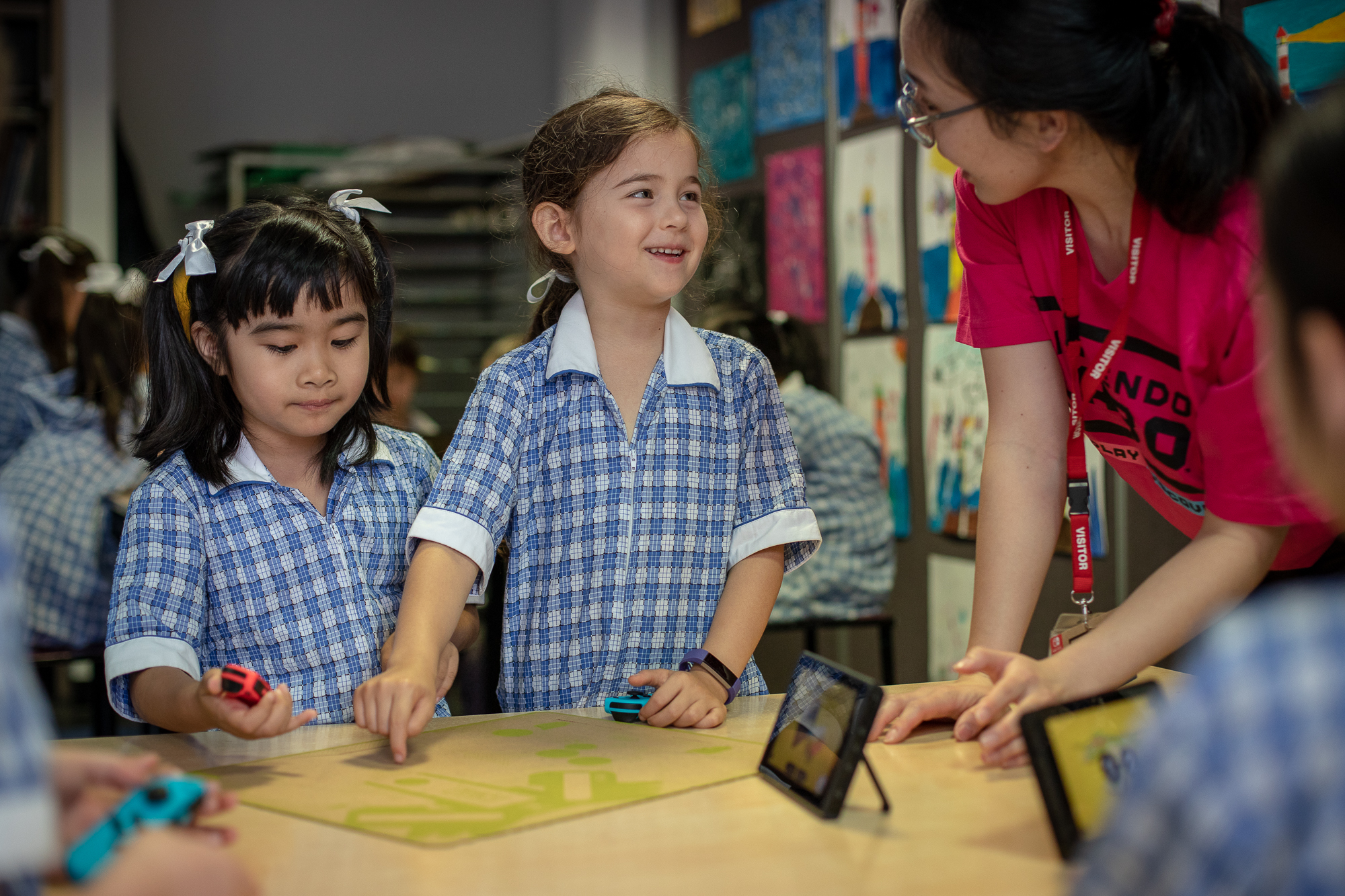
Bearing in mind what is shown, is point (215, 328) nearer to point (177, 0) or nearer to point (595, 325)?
point (595, 325)

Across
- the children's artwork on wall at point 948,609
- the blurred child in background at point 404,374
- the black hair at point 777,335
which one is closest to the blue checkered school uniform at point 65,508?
the blurred child in background at point 404,374

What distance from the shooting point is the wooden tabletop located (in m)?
0.82

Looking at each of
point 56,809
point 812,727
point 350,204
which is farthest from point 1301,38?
point 56,809

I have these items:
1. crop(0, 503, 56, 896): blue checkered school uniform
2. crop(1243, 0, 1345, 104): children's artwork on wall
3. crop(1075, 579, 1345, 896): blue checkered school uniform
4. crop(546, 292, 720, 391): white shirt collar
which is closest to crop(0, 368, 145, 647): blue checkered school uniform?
crop(546, 292, 720, 391): white shirt collar

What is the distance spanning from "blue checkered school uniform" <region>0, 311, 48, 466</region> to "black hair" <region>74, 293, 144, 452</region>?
580mm

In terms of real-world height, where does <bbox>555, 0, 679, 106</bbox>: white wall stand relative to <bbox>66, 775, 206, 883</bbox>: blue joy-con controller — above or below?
above

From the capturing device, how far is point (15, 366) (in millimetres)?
4246

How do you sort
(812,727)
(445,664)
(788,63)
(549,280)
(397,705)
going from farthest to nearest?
1. (788,63)
2. (549,280)
3. (445,664)
4. (397,705)
5. (812,727)

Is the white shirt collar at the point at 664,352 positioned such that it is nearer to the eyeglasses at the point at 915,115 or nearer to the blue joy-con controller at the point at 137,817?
the eyeglasses at the point at 915,115

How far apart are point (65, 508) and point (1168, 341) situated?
3.28 m

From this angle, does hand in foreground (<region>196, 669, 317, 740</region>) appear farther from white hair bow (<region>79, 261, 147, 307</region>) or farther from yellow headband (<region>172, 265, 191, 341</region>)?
white hair bow (<region>79, 261, 147, 307</region>)

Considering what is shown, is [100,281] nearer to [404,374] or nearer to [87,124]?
[404,374]

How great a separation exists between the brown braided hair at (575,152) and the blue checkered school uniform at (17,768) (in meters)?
1.13

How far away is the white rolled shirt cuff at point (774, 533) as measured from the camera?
1604 millimetres
